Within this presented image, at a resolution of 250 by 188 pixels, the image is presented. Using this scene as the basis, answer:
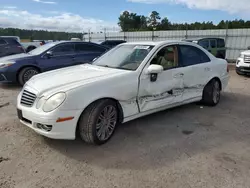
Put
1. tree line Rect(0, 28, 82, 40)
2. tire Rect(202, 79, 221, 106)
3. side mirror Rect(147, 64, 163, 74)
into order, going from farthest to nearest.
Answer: tree line Rect(0, 28, 82, 40) → tire Rect(202, 79, 221, 106) → side mirror Rect(147, 64, 163, 74)

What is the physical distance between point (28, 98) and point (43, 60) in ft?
14.8

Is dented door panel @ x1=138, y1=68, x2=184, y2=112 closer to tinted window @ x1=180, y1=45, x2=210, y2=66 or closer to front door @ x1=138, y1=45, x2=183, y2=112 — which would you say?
front door @ x1=138, y1=45, x2=183, y2=112

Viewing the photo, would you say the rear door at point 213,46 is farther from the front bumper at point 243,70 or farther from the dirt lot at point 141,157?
the dirt lot at point 141,157

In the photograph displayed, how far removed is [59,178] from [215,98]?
4.02 metres

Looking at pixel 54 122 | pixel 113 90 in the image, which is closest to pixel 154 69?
pixel 113 90

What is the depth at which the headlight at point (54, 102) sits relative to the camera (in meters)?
2.92

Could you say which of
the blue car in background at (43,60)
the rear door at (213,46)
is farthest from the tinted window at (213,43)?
the blue car in background at (43,60)

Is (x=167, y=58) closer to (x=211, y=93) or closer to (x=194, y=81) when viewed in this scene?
(x=194, y=81)

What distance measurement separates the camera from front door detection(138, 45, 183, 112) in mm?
3746

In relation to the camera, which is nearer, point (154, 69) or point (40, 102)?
point (40, 102)

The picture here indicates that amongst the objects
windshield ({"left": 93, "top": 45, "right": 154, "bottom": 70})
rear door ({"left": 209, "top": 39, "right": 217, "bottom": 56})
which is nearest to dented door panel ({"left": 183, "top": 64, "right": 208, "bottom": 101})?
windshield ({"left": 93, "top": 45, "right": 154, "bottom": 70})

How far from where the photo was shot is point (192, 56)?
15.5 feet

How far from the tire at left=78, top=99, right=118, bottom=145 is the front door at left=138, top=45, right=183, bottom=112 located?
0.58m

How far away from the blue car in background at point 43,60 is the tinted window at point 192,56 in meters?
4.53
